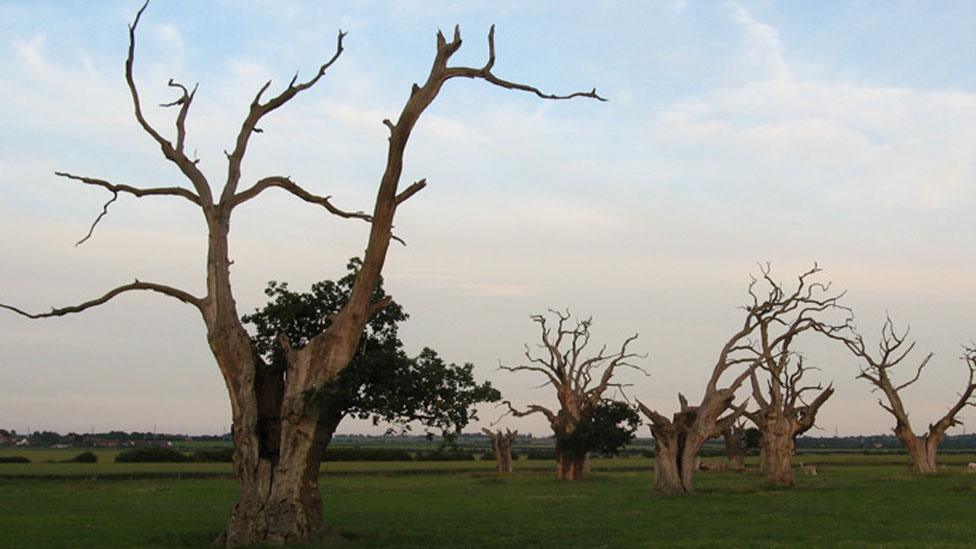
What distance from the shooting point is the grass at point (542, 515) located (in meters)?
24.3

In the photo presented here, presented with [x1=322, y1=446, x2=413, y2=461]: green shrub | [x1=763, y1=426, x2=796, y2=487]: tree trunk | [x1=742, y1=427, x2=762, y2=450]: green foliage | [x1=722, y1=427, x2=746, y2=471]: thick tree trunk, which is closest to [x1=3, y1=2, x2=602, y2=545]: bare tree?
[x1=763, y1=426, x2=796, y2=487]: tree trunk

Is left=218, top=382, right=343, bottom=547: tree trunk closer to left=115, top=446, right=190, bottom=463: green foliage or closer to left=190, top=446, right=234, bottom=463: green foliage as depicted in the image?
left=115, top=446, right=190, bottom=463: green foliage

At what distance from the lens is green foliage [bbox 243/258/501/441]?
2491 cm

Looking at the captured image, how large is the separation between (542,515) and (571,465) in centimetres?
2904

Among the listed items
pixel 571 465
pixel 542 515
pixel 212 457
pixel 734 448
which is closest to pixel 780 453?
pixel 571 465

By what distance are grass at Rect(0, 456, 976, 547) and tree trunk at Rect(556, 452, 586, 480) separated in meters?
7.85

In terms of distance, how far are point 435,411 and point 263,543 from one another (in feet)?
18.4

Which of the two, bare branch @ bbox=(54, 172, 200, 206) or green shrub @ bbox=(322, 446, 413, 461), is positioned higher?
bare branch @ bbox=(54, 172, 200, 206)

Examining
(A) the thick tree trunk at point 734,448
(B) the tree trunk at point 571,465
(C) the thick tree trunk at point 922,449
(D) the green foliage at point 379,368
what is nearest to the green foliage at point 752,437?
(A) the thick tree trunk at point 734,448

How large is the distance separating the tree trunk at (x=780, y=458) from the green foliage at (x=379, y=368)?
2796 centimetres

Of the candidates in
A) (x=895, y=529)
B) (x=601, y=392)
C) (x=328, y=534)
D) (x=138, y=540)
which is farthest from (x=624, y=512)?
(x=601, y=392)

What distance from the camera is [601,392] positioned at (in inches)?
2539

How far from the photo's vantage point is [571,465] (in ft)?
201

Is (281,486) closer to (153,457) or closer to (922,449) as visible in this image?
(922,449)
